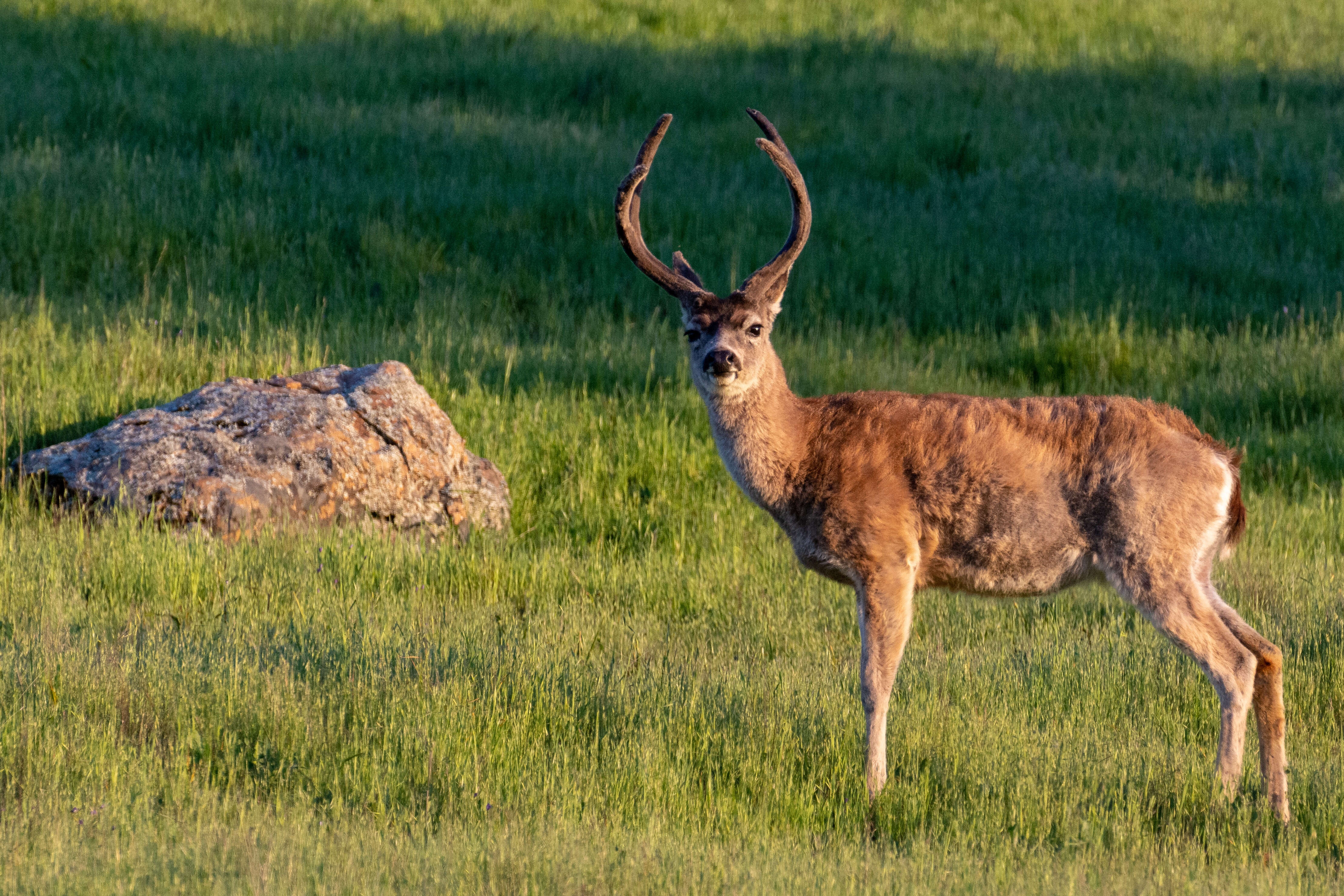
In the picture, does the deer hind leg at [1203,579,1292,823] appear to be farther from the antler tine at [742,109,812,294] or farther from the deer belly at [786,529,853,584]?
the antler tine at [742,109,812,294]

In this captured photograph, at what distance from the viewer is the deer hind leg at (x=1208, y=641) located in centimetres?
527

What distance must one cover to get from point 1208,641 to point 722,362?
218 centimetres

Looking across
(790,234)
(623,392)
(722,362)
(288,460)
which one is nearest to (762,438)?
(722,362)

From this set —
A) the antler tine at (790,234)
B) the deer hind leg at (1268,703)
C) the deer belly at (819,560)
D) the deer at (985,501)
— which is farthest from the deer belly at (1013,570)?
the antler tine at (790,234)

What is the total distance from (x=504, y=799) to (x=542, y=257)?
9054 millimetres

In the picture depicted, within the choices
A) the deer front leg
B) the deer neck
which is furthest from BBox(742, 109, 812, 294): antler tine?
the deer front leg

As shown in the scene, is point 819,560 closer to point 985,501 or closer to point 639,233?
point 985,501

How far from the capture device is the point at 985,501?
5.58 metres

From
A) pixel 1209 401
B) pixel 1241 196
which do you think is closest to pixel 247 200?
pixel 1209 401

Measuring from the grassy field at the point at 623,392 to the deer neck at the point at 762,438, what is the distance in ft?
3.00

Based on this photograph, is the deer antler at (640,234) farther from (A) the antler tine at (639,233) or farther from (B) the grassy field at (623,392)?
(B) the grassy field at (623,392)

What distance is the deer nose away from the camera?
226 inches

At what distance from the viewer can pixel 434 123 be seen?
1614 centimetres

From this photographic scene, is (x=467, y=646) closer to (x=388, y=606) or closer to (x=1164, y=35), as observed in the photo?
(x=388, y=606)
